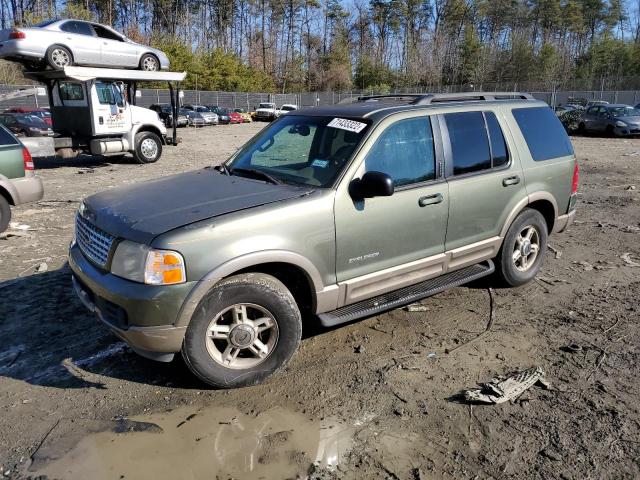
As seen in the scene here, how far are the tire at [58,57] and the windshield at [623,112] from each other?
74.5 ft

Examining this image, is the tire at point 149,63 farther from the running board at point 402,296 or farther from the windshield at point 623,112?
the windshield at point 623,112

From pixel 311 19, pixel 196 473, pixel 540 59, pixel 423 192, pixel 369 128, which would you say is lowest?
pixel 196 473

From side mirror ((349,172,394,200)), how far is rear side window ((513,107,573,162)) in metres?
2.20

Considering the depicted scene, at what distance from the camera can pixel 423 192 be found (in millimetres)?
4238

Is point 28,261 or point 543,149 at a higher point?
point 543,149

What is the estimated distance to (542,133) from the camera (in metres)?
5.43

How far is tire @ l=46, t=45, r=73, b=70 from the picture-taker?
537 inches

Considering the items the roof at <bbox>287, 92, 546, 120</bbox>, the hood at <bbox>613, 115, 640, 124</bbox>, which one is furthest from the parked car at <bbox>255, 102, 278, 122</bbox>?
the roof at <bbox>287, 92, 546, 120</bbox>

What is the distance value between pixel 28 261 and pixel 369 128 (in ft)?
14.7

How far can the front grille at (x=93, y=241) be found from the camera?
11.3ft

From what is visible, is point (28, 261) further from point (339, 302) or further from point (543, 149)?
point (543, 149)

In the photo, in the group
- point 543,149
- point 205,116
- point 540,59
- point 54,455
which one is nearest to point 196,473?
point 54,455

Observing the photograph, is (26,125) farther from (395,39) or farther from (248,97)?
(395,39)

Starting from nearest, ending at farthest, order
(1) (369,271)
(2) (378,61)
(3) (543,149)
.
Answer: (1) (369,271)
(3) (543,149)
(2) (378,61)
